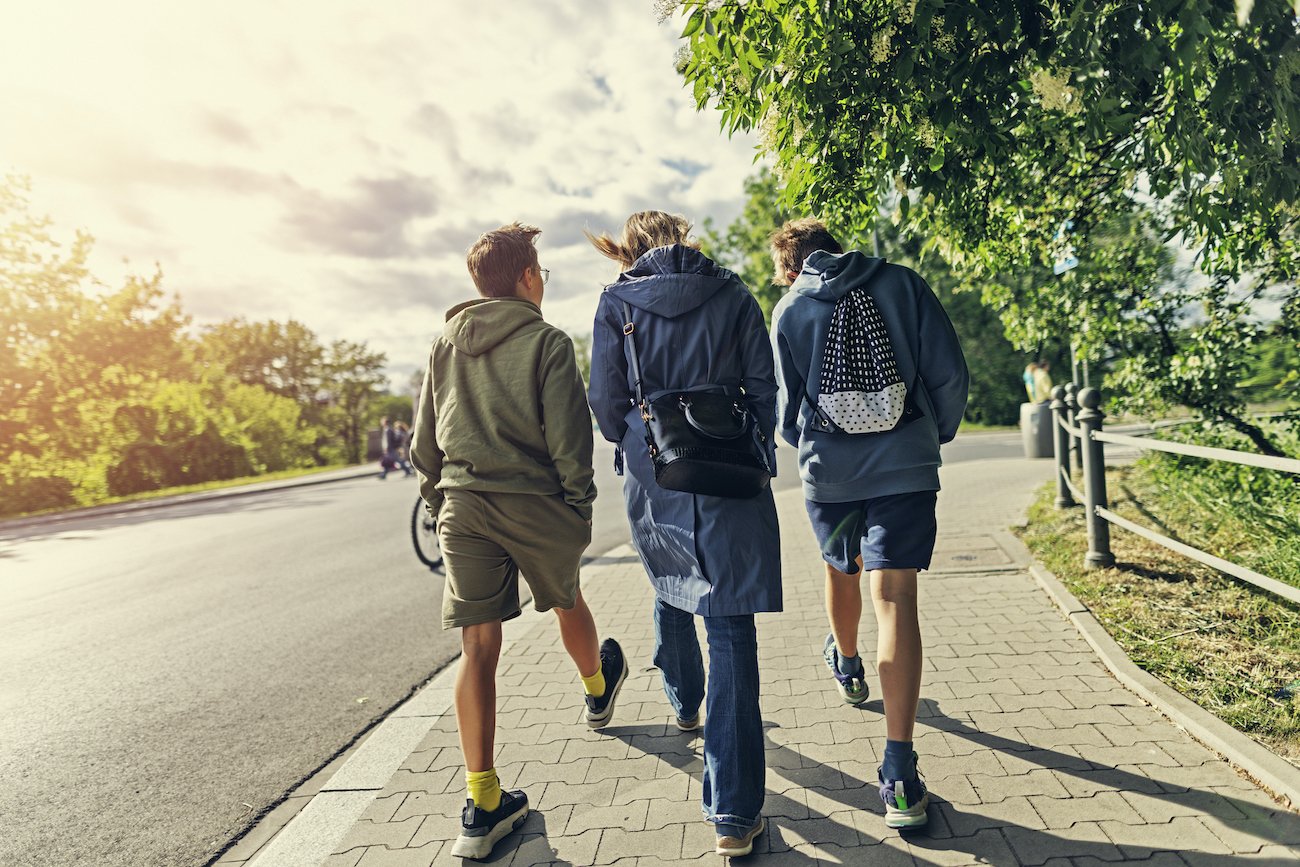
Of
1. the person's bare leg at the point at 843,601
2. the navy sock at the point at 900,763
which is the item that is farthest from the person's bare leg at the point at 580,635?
the navy sock at the point at 900,763

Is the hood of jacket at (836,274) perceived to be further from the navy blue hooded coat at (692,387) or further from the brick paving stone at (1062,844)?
the brick paving stone at (1062,844)

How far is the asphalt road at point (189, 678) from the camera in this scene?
3.26m

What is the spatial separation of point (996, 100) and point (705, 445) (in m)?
2.03

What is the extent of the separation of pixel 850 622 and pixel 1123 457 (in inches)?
432

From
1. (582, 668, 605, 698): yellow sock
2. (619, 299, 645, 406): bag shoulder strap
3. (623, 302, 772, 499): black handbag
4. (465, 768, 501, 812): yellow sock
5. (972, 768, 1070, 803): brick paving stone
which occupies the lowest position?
(972, 768, 1070, 803): brick paving stone

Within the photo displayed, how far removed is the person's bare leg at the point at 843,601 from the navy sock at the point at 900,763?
2.49 ft

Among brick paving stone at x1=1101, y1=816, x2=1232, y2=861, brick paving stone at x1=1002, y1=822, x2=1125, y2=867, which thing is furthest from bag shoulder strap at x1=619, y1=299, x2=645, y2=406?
brick paving stone at x1=1101, y1=816, x2=1232, y2=861

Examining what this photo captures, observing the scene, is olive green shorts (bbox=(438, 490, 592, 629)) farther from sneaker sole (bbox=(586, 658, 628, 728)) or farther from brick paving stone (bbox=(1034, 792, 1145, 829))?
brick paving stone (bbox=(1034, 792, 1145, 829))

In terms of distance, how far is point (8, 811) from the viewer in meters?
3.34

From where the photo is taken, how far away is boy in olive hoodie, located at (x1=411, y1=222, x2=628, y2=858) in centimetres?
264

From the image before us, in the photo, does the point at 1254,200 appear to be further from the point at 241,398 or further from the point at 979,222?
the point at 241,398

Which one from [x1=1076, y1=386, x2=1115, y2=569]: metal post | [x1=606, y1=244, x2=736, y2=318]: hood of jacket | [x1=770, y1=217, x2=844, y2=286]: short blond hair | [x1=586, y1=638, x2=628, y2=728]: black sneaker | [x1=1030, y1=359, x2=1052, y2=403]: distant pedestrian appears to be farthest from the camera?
[x1=1030, y1=359, x2=1052, y2=403]: distant pedestrian

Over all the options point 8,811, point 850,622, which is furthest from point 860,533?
point 8,811

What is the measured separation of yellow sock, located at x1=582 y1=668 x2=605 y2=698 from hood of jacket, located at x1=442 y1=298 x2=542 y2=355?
1.43 meters
